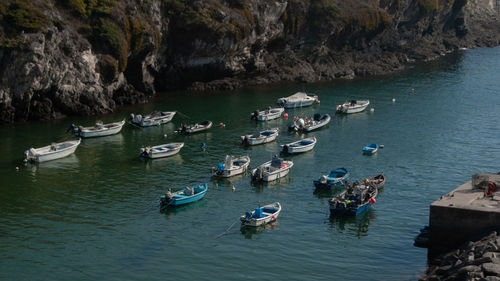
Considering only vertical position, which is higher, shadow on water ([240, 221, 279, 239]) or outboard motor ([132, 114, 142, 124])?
outboard motor ([132, 114, 142, 124])

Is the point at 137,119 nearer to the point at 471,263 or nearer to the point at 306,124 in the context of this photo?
the point at 306,124

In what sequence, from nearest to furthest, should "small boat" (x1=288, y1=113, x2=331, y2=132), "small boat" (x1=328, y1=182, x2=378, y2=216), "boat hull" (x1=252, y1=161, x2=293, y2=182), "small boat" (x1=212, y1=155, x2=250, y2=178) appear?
"small boat" (x1=328, y1=182, x2=378, y2=216), "boat hull" (x1=252, y1=161, x2=293, y2=182), "small boat" (x1=212, y1=155, x2=250, y2=178), "small boat" (x1=288, y1=113, x2=331, y2=132)

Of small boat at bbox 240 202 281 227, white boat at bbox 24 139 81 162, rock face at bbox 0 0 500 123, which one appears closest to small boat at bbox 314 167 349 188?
small boat at bbox 240 202 281 227

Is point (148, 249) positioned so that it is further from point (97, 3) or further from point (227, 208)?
point (97, 3)

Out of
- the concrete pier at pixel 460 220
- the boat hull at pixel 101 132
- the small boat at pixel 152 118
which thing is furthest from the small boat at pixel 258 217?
the small boat at pixel 152 118

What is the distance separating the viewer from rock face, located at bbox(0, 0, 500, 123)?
265 ft

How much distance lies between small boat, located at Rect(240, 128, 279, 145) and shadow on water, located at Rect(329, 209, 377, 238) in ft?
79.1

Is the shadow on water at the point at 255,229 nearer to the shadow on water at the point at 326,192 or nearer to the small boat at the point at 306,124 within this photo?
the shadow on water at the point at 326,192

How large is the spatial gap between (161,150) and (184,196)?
16129mm

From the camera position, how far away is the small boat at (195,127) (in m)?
79.1

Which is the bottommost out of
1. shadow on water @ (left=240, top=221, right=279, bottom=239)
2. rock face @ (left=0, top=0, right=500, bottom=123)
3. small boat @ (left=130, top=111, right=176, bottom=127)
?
shadow on water @ (left=240, top=221, right=279, bottom=239)

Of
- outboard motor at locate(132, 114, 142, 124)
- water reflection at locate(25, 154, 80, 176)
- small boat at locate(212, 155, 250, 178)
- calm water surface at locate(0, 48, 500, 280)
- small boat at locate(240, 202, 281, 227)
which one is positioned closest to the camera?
calm water surface at locate(0, 48, 500, 280)

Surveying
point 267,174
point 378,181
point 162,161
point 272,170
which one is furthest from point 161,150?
point 378,181

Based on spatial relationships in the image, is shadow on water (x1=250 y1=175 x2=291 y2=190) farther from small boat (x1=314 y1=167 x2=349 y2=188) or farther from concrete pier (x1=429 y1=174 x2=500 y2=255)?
concrete pier (x1=429 y1=174 x2=500 y2=255)
